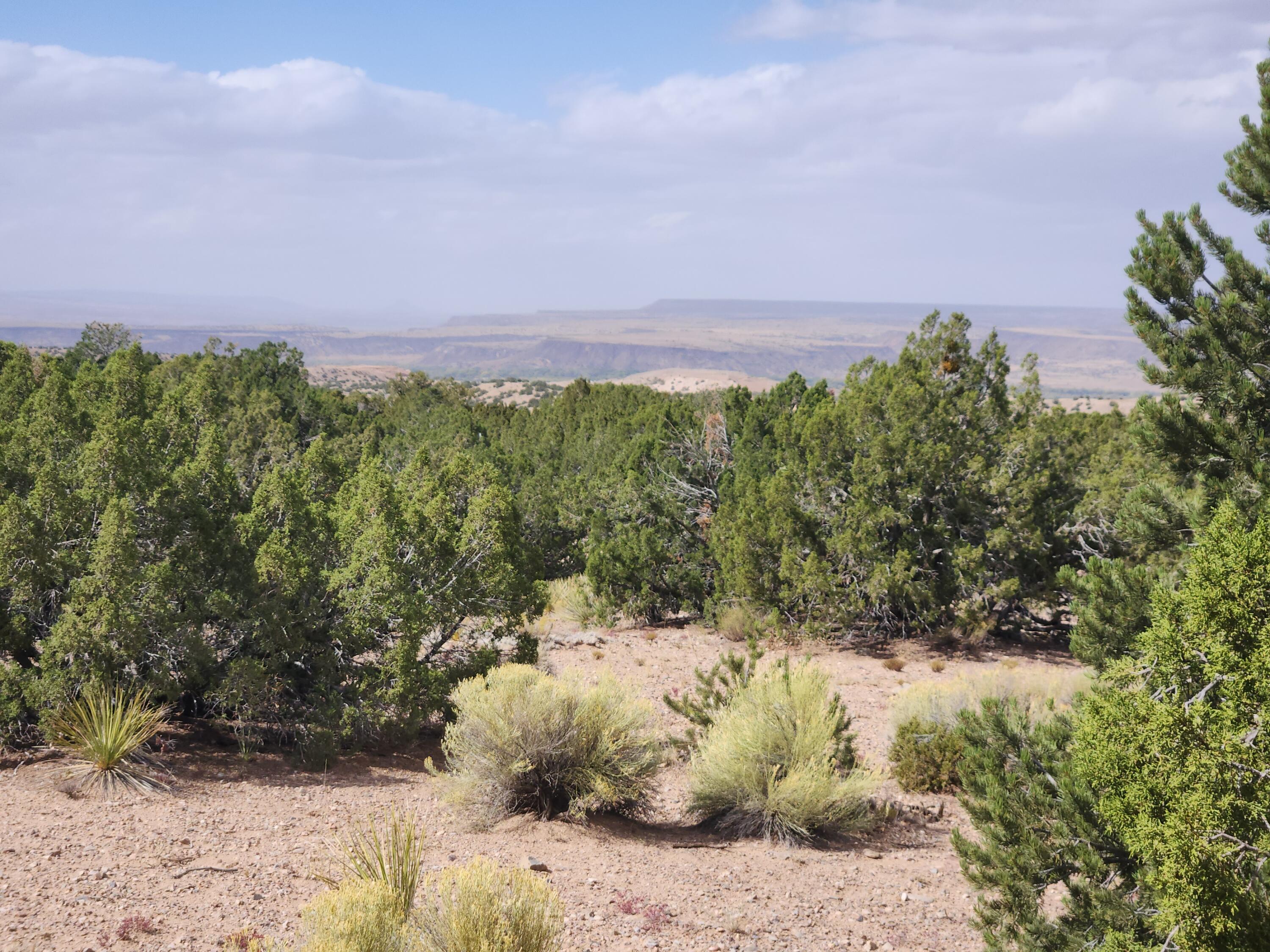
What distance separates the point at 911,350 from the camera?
56.9 feet

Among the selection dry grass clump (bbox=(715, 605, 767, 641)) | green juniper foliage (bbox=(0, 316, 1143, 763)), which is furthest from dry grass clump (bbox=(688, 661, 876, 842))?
dry grass clump (bbox=(715, 605, 767, 641))

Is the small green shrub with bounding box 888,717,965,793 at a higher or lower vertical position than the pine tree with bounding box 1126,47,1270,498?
lower

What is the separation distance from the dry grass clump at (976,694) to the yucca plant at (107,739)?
7.46 metres

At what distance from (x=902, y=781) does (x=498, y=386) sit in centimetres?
10745

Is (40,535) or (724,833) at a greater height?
(40,535)

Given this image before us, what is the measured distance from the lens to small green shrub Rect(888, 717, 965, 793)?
29.9ft

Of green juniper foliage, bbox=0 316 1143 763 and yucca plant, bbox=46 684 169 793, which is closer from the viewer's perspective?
yucca plant, bbox=46 684 169 793

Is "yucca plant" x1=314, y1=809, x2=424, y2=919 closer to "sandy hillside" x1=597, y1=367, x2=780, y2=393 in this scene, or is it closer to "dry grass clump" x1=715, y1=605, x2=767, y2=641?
"dry grass clump" x1=715, y1=605, x2=767, y2=641

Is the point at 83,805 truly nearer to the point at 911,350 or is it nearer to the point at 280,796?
the point at 280,796

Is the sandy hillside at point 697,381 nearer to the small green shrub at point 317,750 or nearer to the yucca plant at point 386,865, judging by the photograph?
the small green shrub at point 317,750

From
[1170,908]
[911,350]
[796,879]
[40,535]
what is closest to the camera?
[1170,908]

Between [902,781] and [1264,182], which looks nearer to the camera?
[1264,182]

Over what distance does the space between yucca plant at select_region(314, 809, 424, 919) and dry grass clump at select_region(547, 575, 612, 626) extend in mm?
12111

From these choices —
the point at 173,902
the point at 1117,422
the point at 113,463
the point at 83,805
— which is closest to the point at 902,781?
the point at 173,902
